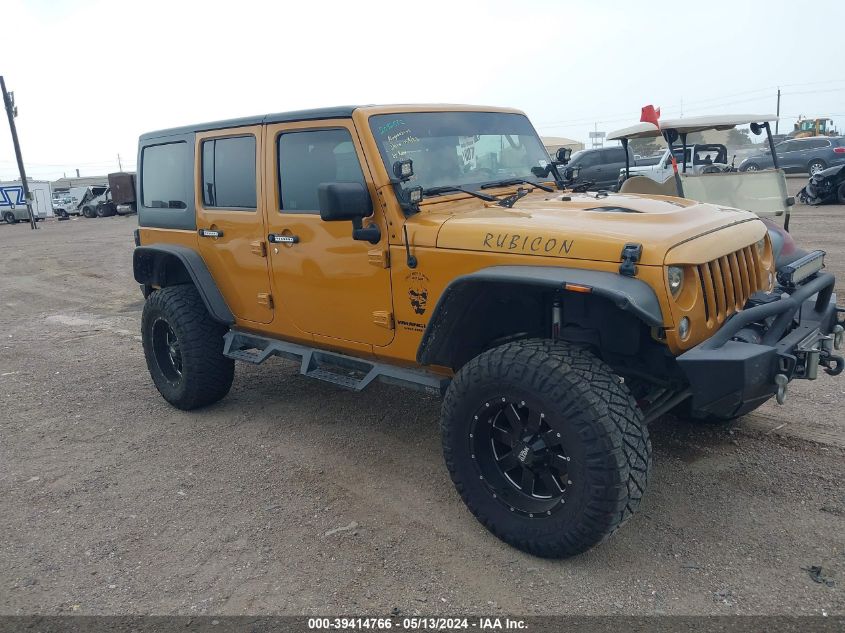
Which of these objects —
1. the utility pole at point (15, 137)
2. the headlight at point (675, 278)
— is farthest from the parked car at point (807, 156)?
the utility pole at point (15, 137)

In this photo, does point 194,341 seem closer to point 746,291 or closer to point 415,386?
point 415,386

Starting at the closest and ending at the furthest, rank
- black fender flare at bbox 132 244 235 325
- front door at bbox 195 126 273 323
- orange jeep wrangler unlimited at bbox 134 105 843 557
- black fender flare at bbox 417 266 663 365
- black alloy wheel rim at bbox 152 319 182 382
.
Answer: black fender flare at bbox 417 266 663 365 → orange jeep wrangler unlimited at bbox 134 105 843 557 → front door at bbox 195 126 273 323 → black fender flare at bbox 132 244 235 325 → black alloy wheel rim at bbox 152 319 182 382

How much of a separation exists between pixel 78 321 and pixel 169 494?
5.99 meters

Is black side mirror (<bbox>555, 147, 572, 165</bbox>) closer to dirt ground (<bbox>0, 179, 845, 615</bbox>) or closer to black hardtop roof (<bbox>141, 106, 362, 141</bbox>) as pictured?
black hardtop roof (<bbox>141, 106, 362, 141</bbox>)

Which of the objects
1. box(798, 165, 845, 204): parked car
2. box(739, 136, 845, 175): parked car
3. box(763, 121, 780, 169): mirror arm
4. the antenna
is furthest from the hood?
box(739, 136, 845, 175): parked car

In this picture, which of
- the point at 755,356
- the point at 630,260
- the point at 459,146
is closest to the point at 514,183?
the point at 459,146

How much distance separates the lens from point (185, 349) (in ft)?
16.6

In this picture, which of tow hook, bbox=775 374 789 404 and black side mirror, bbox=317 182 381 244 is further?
black side mirror, bbox=317 182 381 244

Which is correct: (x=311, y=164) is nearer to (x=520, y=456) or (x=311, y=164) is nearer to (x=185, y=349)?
(x=185, y=349)

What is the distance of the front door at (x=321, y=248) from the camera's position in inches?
153

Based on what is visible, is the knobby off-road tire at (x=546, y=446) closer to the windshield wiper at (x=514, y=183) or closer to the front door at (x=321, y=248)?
the front door at (x=321, y=248)

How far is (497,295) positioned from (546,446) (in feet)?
2.54

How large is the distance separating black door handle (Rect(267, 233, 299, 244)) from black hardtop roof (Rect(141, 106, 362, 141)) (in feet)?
2.29

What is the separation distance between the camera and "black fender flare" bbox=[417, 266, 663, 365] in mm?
2820
